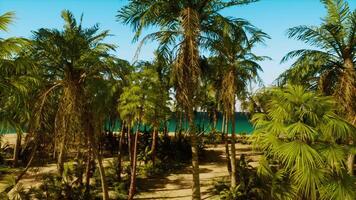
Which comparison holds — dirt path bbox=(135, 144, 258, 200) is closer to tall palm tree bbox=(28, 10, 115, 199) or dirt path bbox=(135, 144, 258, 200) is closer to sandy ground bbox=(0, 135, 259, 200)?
sandy ground bbox=(0, 135, 259, 200)

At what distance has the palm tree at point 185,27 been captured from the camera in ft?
41.5

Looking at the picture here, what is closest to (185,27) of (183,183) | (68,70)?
(68,70)

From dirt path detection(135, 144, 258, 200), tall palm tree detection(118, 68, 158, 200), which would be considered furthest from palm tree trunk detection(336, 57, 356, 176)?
tall palm tree detection(118, 68, 158, 200)

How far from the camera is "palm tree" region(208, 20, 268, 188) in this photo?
1375cm

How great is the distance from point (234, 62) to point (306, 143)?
11.2 m

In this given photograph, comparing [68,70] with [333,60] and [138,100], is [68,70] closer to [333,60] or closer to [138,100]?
[138,100]

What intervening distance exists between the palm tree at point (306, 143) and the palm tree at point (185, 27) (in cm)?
482

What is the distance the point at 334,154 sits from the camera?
7211 mm

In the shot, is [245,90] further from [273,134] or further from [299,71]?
[273,134]

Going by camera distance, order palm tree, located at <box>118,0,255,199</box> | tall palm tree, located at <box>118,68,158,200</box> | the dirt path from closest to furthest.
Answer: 1. palm tree, located at <box>118,0,255,199</box>
2. tall palm tree, located at <box>118,68,158,200</box>
3. the dirt path

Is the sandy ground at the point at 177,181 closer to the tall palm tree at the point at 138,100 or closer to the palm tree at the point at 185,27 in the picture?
the tall palm tree at the point at 138,100

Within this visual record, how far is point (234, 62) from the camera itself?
60.2 feet

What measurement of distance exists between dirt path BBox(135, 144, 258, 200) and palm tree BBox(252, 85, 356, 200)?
1146 cm

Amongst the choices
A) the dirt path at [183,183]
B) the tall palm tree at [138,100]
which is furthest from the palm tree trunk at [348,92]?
the tall palm tree at [138,100]
